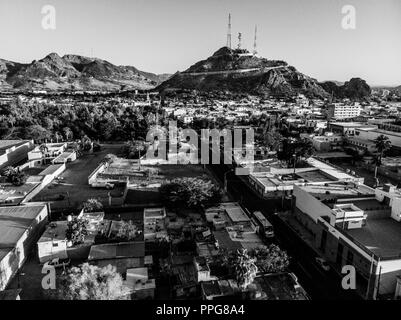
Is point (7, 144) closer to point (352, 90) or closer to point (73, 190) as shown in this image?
point (73, 190)

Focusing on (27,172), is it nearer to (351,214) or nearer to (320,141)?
(351,214)

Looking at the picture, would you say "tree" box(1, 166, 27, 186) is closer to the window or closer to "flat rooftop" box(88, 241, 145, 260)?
"flat rooftop" box(88, 241, 145, 260)

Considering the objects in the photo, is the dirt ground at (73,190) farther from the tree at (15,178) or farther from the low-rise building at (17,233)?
the low-rise building at (17,233)

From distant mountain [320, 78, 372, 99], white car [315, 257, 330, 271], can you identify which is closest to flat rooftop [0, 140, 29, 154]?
white car [315, 257, 330, 271]

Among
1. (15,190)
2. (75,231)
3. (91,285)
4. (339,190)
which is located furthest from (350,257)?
(15,190)

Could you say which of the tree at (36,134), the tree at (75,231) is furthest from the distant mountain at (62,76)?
the tree at (75,231)
